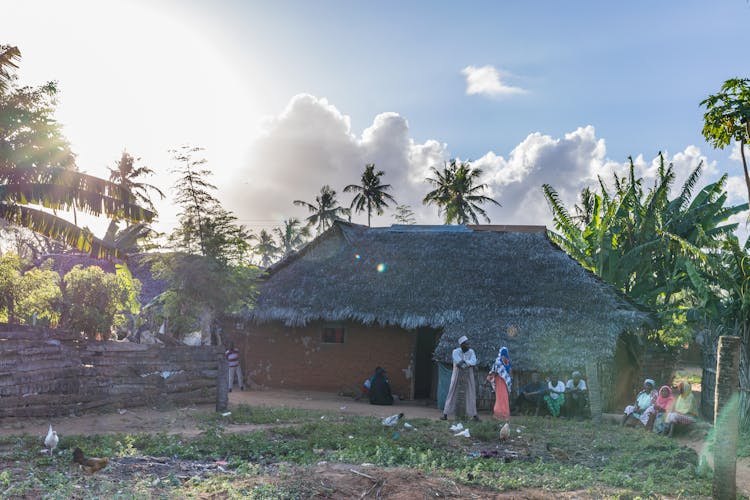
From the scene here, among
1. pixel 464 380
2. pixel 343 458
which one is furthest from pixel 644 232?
pixel 343 458

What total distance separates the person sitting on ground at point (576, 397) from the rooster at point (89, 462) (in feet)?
32.9

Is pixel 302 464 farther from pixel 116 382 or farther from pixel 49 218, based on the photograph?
pixel 49 218

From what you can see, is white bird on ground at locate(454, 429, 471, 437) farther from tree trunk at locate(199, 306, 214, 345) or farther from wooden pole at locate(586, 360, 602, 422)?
tree trunk at locate(199, 306, 214, 345)

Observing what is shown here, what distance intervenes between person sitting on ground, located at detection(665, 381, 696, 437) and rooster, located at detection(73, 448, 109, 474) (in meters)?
9.50

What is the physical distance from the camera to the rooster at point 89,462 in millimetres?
7129

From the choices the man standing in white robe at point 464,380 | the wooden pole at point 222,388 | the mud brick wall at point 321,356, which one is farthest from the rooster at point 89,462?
the mud brick wall at point 321,356

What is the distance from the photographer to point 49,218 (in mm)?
12453

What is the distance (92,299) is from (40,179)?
2.67 meters

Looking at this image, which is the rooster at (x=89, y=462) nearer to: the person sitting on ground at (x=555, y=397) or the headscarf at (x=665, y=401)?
the person sitting on ground at (x=555, y=397)

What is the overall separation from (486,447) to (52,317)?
27.4 ft

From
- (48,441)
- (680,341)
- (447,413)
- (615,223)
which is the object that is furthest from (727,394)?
(680,341)

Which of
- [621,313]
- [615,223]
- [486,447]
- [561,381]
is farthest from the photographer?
[615,223]

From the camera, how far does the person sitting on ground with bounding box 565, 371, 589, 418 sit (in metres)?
14.0

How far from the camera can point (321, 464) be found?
7.70 metres
